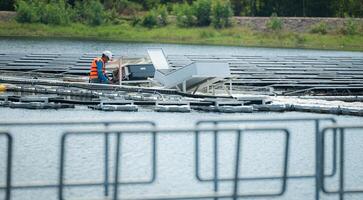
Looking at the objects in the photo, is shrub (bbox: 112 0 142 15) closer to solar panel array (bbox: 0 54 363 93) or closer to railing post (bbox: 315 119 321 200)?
solar panel array (bbox: 0 54 363 93)

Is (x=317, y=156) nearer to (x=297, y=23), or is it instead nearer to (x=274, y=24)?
(x=274, y=24)

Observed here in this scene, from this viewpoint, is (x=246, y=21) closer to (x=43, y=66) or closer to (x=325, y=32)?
(x=325, y=32)

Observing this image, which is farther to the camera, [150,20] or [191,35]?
[150,20]

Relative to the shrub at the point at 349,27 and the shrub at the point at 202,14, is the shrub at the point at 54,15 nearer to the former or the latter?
the shrub at the point at 202,14

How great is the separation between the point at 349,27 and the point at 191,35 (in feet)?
45.1

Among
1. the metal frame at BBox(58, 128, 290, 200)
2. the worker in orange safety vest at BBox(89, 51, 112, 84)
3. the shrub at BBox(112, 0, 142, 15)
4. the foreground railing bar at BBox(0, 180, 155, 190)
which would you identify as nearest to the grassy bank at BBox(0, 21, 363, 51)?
the shrub at BBox(112, 0, 142, 15)

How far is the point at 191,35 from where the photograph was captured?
10250 cm

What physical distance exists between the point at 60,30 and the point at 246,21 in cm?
1681

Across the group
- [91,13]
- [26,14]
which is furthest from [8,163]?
[91,13]

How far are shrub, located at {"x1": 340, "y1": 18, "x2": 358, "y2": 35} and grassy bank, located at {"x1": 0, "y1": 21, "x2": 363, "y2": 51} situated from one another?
576 mm

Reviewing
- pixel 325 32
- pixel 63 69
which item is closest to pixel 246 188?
pixel 63 69

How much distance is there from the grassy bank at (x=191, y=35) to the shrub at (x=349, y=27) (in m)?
0.58

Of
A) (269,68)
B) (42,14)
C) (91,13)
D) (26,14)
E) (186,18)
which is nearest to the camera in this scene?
(269,68)

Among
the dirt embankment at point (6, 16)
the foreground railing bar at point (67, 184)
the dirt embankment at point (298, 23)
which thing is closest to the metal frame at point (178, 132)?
the foreground railing bar at point (67, 184)
